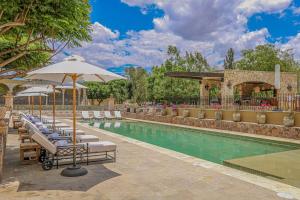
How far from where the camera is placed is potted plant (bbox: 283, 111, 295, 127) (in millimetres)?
11922

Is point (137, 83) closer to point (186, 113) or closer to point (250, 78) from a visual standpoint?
point (250, 78)

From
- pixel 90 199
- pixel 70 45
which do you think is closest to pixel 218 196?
pixel 90 199

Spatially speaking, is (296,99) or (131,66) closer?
(296,99)

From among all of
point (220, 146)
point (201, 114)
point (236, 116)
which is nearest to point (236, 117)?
point (236, 116)

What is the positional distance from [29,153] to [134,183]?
3.17m

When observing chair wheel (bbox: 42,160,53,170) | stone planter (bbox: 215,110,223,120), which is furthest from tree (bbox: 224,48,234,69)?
chair wheel (bbox: 42,160,53,170)

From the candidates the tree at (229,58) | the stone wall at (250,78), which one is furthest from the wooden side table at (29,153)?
the tree at (229,58)

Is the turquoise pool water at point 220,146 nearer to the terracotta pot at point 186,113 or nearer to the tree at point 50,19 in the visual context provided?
the terracotta pot at point 186,113

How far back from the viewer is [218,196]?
4.37 m

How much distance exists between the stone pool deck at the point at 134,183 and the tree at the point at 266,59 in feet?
112

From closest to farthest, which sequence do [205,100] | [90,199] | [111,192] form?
[90,199] → [111,192] → [205,100]

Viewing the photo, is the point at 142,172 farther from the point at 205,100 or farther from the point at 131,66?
the point at 131,66

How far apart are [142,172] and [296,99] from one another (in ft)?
33.3

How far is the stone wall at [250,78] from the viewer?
68.1 ft
